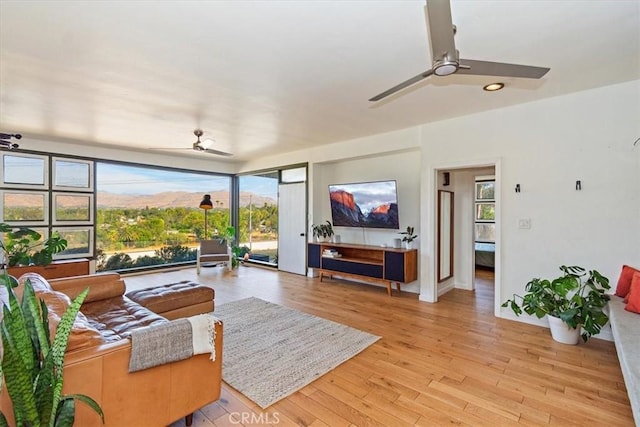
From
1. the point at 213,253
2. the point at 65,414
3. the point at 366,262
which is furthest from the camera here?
the point at 213,253

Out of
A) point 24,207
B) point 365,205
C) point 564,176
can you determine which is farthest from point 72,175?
point 564,176

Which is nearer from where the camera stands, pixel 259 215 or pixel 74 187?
pixel 74 187

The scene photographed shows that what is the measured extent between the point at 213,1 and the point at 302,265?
17.0 feet

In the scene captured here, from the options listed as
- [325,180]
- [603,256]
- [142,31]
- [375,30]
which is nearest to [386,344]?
[603,256]

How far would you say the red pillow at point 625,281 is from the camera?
113 inches

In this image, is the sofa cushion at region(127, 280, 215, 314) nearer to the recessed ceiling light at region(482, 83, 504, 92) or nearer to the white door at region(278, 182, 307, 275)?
the white door at region(278, 182, 307, 275)

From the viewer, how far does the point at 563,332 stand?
3074 millimetres

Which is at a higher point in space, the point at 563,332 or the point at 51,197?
the point at 51,197

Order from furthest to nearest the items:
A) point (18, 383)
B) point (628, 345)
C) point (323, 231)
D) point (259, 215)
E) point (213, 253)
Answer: point (259, 215) < point (213, 253) < point (323, 231) < point (628, 345) < point (18, 383)

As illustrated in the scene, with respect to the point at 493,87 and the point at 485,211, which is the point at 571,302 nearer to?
the point at 493,87

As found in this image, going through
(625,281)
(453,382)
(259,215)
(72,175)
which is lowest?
(453,382)

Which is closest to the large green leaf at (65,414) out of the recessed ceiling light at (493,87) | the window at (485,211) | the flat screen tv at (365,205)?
the recessed ceiling light at (493,87)

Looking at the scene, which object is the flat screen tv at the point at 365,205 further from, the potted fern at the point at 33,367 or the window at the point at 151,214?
the potted fern at the point at 33,367

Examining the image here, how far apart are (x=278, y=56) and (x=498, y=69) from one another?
5.29 feet
